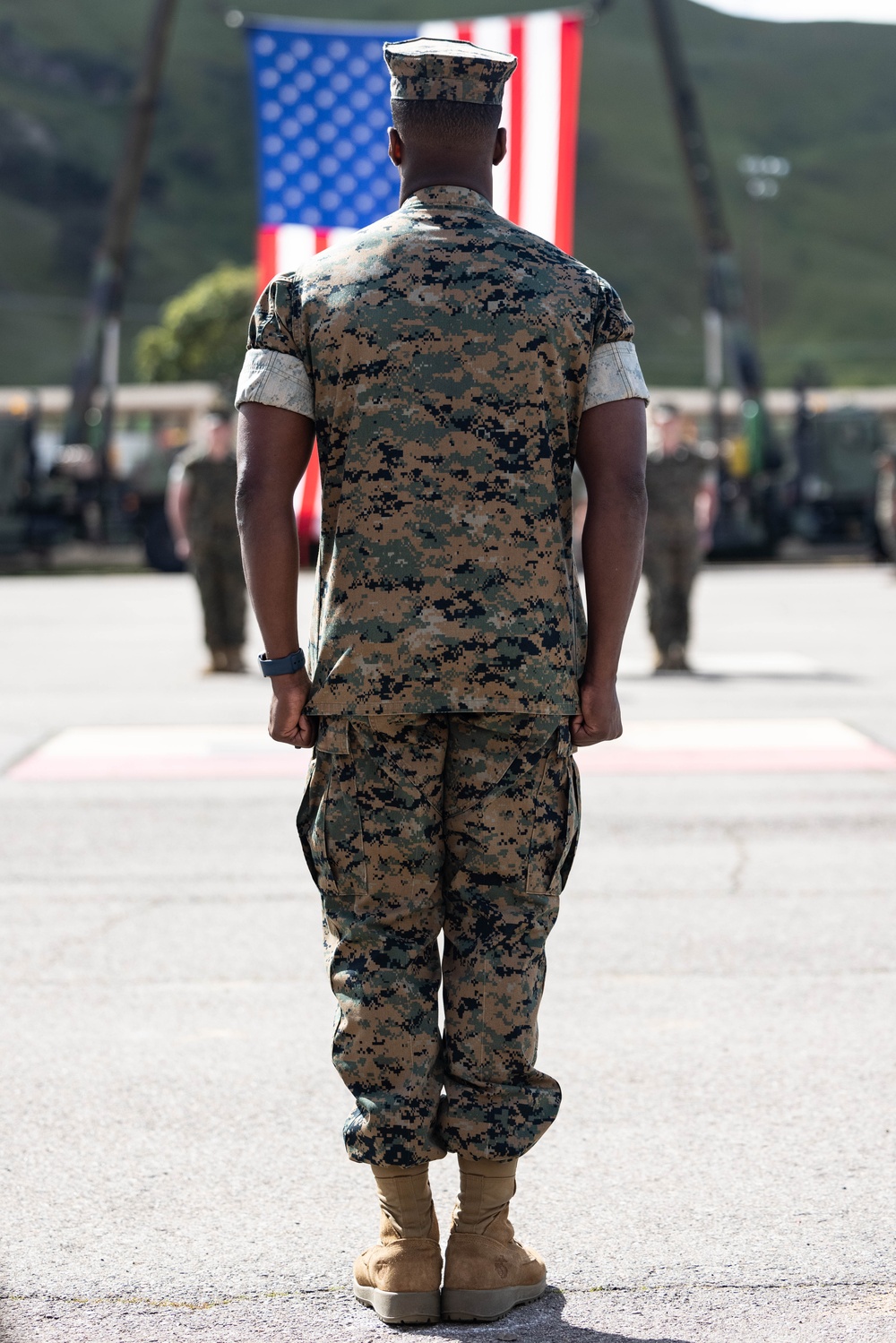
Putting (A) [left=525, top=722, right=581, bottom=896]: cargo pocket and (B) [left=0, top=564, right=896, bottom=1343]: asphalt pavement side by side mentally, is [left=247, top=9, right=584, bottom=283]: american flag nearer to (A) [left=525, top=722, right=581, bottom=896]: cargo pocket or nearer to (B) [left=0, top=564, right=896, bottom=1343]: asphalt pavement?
(B) [left=0, top=564, right=896, bottom=1343]: asphalt pavement

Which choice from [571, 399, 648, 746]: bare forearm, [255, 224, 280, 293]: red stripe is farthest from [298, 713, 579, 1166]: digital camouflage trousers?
[255, 224, 280, 293]: red stripe

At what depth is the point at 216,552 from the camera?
12.4 m

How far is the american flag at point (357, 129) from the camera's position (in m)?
12.8

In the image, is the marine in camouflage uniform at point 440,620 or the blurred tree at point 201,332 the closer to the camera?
the marine in camouflage uniform at point 440,620

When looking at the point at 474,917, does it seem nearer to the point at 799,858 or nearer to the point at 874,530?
the point at 799,858

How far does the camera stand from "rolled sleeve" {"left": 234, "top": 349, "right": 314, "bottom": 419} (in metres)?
2.88

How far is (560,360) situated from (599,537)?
0.96 feet

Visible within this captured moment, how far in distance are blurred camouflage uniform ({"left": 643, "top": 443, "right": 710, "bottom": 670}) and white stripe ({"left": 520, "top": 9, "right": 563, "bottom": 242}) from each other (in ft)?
A: 6.09

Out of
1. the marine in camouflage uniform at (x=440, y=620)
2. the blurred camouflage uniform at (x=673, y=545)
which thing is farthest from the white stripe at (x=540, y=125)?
the marine in camouflage uniform at (x=440, y=620)

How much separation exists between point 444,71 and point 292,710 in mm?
1039

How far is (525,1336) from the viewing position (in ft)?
9.26

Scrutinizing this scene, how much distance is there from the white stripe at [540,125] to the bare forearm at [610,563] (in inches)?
391

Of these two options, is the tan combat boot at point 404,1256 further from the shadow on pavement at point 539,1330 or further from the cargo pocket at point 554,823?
the cargo pocket at point 554,823

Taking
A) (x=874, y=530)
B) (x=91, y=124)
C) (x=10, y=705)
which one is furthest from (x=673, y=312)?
(x=10, y=705)
